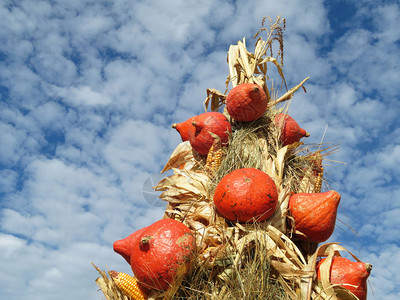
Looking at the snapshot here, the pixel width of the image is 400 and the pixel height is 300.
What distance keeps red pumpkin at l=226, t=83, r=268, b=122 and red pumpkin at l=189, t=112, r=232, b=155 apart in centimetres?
20

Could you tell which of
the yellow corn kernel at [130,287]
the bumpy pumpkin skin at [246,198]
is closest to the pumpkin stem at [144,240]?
the yellow corn kernel at [130,287]

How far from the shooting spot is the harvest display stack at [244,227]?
3.04 meters

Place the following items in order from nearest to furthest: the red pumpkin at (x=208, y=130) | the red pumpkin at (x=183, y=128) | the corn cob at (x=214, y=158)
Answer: the corn cob at (x=214, y=158) < the red pumpkin at (x=208, y=130) < the red pumpkin at (x=183, y=128)

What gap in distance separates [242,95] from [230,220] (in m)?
1.57

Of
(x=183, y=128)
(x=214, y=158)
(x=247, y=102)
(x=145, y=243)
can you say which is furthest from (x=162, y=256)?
(x=183, y=128)

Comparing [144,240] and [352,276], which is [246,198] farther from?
[352,276]

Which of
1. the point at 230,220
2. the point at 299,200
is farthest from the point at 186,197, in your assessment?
the point at 299,200

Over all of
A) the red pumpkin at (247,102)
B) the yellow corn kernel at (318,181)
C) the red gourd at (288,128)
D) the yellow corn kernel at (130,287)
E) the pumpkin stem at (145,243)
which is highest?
the red pumpkin at (247,102)

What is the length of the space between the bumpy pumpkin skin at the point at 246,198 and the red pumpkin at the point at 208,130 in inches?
37.0

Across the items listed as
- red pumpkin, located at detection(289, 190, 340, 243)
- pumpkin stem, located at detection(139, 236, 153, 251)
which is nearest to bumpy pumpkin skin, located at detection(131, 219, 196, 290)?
pumpkin stem, located at detection(139, 236, 153, 251)

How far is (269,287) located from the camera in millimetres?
2996

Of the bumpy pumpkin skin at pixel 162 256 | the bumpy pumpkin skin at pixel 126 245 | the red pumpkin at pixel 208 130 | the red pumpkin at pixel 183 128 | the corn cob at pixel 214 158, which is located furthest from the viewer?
the red pumpkin at pixel 183 128

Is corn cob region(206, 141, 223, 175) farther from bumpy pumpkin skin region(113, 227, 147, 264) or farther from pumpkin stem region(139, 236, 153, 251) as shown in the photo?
pumpkin stem region(139, 236, 153, 251)

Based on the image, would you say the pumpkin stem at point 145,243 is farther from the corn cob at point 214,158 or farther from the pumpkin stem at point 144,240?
the corn cob at point 214,158
